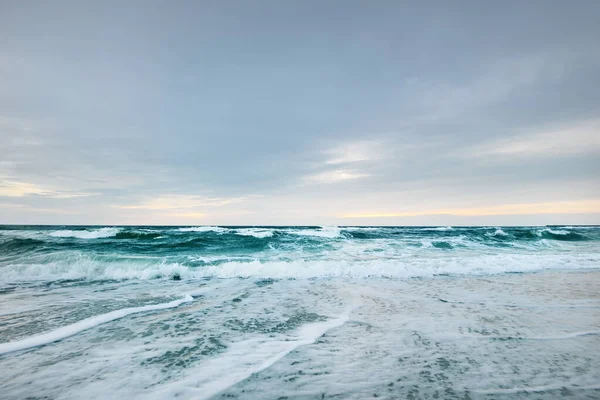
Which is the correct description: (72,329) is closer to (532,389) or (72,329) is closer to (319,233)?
(532,389)

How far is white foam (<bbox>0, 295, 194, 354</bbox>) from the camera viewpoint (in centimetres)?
419

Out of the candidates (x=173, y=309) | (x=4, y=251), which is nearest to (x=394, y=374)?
(x=173, y=309)

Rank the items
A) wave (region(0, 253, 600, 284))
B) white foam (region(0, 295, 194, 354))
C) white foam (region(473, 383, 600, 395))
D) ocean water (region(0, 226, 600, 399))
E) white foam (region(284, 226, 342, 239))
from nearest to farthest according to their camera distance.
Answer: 1. white foam (region(473, 383, 600, 395))
2. ocean water (region(0, 226, 600, 399))
3. white foam (region(0, 295, 194, 354))
4. wave (region(0, 253, 600, 284))
5. white foam (region(284, 226, 342, 239))

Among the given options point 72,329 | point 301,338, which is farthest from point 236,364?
point 72,329

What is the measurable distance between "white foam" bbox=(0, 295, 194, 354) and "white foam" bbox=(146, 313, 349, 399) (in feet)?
9.15

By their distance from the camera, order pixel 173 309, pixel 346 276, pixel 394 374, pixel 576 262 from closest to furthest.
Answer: pixel 394 374 → pixel 173 309 → pixel 346 276 → pixel 576 262

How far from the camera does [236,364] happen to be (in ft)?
11.8

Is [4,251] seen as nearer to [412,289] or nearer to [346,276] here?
[346,276]

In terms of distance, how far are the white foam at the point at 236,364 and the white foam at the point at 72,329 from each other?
2.79m

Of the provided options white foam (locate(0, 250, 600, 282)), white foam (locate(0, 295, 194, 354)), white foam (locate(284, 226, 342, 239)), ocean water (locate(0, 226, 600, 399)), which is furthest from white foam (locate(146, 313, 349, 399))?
white foam (locate(284, 226, 342, 239))

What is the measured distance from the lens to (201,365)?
11.6 feet

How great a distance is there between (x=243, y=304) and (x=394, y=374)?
4.07 metres

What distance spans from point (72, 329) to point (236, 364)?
3.35 m

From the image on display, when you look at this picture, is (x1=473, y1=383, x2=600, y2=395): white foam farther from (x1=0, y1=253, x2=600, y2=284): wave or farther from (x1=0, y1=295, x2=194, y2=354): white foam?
(x1=0, y1=253, x2=600, y2=284): wave
